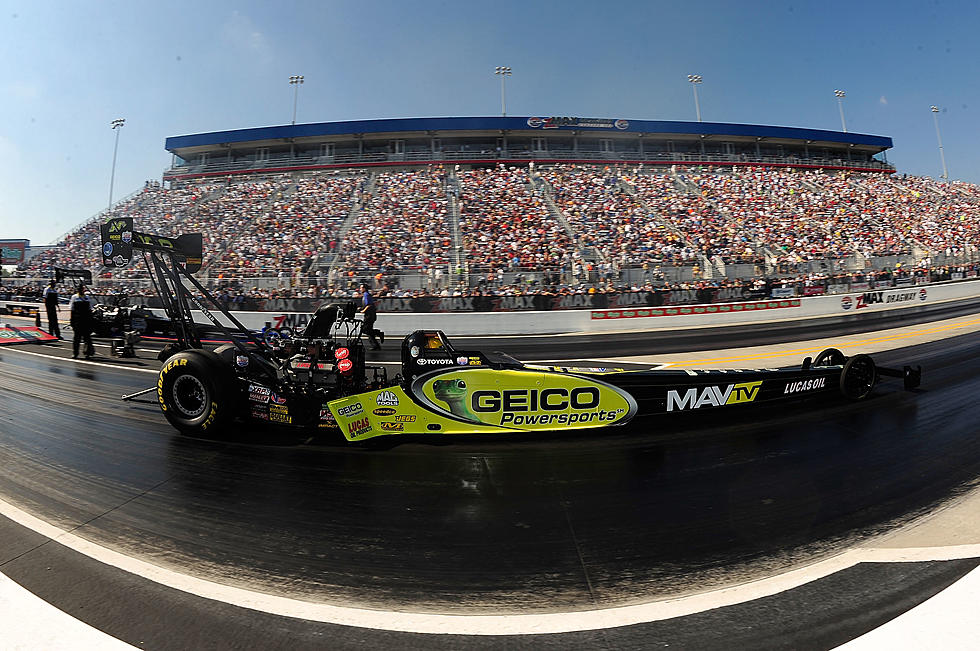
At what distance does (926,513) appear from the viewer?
319 cm

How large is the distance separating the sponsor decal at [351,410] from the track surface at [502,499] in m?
0.36

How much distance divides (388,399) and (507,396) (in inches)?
Answer: 46.5

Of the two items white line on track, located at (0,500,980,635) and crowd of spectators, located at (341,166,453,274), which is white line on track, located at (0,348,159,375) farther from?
crowd of spectators, located at (341,166,453,274)

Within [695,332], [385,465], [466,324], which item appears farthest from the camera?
[466,324]

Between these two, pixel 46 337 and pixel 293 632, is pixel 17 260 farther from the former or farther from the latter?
pixel 293 632

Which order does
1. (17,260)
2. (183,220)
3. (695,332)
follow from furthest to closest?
(17,260) → (183,220) → (695,332)

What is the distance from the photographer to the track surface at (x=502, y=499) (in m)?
2.59

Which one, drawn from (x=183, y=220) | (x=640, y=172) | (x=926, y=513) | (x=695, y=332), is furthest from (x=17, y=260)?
(x=926, y=513)

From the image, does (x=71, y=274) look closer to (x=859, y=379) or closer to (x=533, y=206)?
(x=859, y=379)

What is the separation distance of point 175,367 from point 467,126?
33436 millimetres

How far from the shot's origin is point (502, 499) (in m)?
3.48

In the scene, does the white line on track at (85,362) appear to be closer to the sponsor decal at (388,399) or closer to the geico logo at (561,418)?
the sponsor decal at (388,399)

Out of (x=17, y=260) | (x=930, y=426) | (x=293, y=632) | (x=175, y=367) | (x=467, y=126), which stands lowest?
(x=293, y=632)

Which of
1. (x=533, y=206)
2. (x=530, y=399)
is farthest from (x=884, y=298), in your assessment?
(x=530, y=399)
